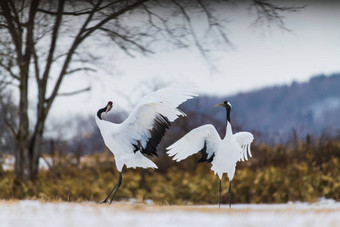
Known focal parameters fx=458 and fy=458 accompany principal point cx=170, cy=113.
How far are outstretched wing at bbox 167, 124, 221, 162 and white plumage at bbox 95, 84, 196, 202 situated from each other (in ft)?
0.91

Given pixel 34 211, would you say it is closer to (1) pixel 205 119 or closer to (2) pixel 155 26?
(2) pixel 155 26

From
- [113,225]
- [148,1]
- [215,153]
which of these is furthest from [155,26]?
[113,225]

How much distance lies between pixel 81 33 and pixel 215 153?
11.8ft

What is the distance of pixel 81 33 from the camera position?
23.7 feet

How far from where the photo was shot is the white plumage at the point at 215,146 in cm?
449

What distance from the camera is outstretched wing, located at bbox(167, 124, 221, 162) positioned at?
180 inches

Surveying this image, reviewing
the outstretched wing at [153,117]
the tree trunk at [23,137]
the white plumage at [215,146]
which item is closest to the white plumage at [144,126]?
the outstretched wing at [153,117]

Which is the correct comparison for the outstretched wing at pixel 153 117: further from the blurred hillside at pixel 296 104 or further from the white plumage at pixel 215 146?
the blurred hillside at pixel 296 104

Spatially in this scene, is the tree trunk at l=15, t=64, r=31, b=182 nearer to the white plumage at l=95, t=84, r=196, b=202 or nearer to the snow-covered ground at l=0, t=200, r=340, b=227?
the white plumage at l=95, t=84, r=196, b=202

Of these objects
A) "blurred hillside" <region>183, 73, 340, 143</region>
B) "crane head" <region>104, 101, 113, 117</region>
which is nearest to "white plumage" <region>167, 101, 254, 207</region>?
"crane head" <region>104, 101, 113, 117</region>

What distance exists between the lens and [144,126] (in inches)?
172

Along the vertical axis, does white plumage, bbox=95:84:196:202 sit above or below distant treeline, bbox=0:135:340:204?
above

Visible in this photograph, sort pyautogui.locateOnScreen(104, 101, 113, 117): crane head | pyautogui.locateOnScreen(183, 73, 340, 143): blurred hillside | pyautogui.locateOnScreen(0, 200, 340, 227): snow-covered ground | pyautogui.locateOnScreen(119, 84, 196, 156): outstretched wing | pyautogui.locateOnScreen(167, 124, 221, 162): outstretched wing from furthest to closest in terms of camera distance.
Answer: pyautogui.locateOnScreen(183, 73, 340, 143): blurred hillside, pyautogui.locateOnScreen(167, 124, 221, 162): outstretched wing, pyautogui.locateOnScreen(104, 101, 113, 117): crane head, pyautogui.locateOnScreen(119, 84, 196, 156): outstretched wing, pyautogui.locateOnScreen(0, 200, 340, 227): snow-covered ground

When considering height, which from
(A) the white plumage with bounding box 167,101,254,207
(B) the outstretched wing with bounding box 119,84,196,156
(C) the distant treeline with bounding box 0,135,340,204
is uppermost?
(B) the outstretched wing with bounding box 119,84,196,156
